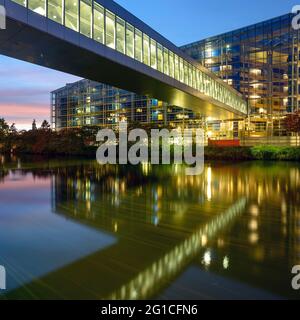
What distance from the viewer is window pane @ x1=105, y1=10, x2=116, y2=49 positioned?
1995 cm

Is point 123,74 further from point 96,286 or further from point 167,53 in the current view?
point 96,286

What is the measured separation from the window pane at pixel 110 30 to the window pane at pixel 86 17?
1.60m

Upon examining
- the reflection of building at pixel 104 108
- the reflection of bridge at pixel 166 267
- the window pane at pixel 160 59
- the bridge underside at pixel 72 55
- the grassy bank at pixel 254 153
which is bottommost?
the reflection of bridge at pixel 166 267

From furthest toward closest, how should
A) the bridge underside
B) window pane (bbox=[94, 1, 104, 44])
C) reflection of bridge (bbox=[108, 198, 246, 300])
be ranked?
window pane (bbox=[94, 1, 104, 44]) < the bridge underside < reflection of bridge (bbox=[108, 198, 246, 300])

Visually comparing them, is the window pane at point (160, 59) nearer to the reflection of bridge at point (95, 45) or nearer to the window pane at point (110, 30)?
the reflection of bridge at point (95, 45)

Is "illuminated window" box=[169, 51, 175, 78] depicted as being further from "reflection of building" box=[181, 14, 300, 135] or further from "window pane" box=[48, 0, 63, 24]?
"reflection of building" box=[181, 14, 300, 135]

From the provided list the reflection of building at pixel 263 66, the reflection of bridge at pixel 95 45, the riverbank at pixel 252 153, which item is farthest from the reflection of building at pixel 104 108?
the reflection of bridge at pixel 95 45

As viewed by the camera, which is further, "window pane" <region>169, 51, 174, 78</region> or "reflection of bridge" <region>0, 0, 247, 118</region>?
"window pane" <region>169, 51, 174, 78</region>

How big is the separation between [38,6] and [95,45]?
4.11 metres

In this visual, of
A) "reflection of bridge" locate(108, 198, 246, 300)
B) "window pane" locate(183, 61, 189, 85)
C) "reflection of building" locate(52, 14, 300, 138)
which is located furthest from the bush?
"reflection of bridge" locate(108, 198, 246, 300)

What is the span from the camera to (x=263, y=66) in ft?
192

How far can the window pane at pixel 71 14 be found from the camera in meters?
16.7

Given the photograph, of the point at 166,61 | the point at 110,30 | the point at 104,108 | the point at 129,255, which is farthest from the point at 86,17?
the point at 104,108

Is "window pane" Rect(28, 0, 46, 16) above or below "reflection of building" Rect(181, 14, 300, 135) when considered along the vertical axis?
below
